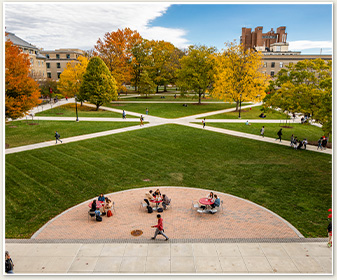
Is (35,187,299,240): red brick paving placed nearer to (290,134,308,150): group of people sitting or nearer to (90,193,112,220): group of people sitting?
(90,193,112,220): group of people sitting

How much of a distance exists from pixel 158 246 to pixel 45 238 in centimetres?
508

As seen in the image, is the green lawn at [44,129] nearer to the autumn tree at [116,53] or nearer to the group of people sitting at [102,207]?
the group of people sitting at [102,207]

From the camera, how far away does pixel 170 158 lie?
21.4 m

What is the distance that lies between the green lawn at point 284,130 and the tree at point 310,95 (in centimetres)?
477

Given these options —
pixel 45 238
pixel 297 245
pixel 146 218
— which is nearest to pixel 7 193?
pixel 45 238

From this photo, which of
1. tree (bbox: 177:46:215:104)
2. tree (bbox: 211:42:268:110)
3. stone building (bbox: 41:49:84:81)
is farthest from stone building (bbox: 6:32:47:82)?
tree (bbox: 211:42:268:110)

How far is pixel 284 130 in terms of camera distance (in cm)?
3216

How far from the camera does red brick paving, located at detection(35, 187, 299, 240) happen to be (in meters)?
11.2

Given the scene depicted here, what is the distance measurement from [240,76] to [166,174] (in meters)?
31.3

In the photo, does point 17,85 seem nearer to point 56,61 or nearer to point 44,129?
point 44,129

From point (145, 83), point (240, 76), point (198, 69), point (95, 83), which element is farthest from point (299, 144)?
point (145, 83)

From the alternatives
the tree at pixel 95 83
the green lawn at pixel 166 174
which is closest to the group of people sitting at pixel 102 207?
the green lawn at pixel 166 174

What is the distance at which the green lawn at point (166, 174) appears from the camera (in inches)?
531

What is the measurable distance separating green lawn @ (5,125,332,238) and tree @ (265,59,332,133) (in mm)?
3998
